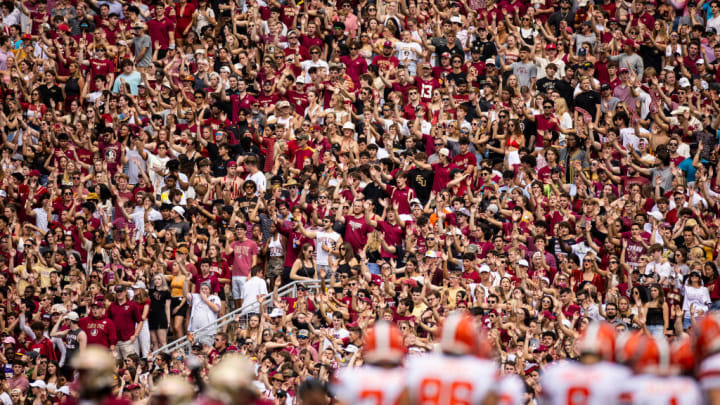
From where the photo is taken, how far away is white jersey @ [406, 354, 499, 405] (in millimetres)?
10141

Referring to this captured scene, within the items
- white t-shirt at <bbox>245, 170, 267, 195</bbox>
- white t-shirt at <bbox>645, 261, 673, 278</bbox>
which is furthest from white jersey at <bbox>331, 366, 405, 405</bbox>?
white t-shirt at <bbox>245, 170, 267, 195</bbox>

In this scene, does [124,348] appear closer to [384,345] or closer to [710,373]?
[384,345]

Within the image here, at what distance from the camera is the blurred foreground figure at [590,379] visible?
34.5ft

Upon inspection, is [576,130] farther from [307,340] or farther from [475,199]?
[307,340]

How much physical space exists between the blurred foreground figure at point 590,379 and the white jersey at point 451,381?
2.11 feet

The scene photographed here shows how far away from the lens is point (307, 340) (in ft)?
61.5

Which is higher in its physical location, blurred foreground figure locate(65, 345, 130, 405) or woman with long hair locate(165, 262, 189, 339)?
woman with long hair locate(165, 262, 189, 339)

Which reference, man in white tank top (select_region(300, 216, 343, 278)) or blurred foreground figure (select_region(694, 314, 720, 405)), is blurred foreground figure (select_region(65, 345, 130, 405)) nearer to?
blurred foreground figure (select_region(694, 314, 720, 405))

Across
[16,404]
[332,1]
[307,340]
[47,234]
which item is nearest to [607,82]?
[332,1]

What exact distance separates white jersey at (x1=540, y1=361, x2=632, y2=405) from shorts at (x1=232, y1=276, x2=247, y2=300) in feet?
35.5

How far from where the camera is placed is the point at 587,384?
10531 mm

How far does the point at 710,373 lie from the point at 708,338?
32cm

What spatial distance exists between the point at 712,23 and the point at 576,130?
14.5ft

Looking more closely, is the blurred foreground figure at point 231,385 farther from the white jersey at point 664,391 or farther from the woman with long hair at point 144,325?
the woman with long hair at point 144,325
